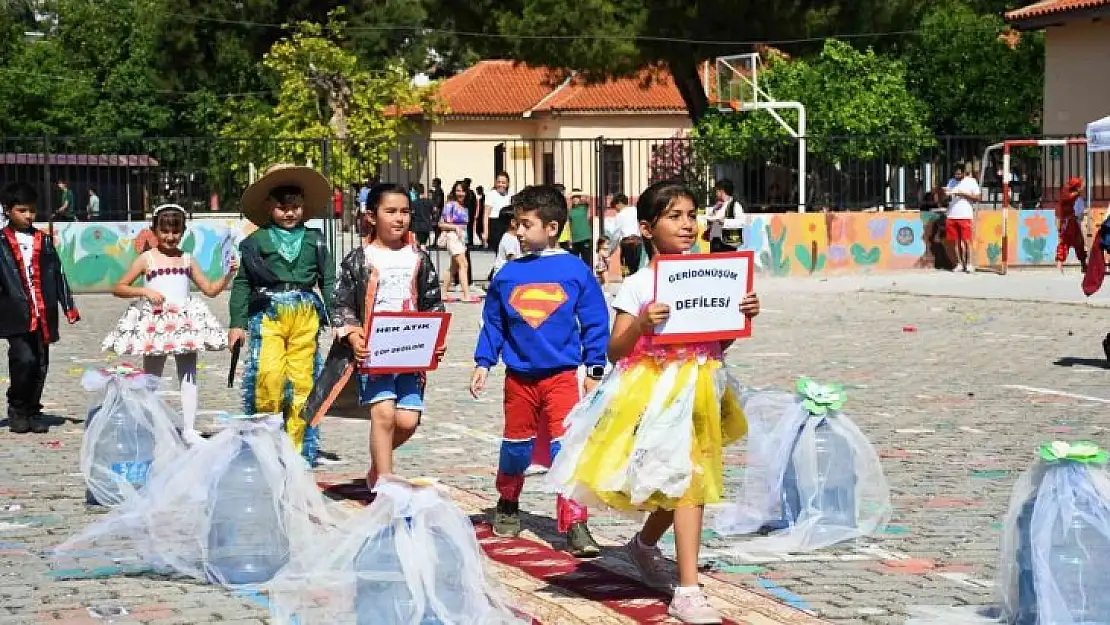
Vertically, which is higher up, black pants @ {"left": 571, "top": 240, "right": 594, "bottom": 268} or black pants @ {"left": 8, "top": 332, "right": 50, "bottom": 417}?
black pants @ {"left": 571, "top": 240, "right": 594, "bottom": 268}

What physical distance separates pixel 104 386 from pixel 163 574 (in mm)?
1741

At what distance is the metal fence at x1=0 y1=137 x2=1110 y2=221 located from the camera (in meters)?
26.2

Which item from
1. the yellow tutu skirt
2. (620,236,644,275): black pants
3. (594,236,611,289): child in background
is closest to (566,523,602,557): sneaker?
the yellow tutu skirt

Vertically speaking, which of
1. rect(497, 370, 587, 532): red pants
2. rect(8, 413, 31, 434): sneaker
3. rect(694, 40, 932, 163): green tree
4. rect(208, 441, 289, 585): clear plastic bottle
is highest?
rect(694, 40, 932, 163): green tree

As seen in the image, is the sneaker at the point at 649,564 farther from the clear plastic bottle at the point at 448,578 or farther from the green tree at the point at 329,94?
the green tree at the point at 329,94

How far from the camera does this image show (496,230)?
102 ft

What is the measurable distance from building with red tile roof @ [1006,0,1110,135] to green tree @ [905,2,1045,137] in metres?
9.04

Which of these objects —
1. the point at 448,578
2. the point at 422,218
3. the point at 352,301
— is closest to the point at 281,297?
the point at 352,301

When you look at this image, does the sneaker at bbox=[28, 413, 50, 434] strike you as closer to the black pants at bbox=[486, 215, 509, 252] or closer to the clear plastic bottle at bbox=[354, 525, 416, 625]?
the clear plastic bottle at bbox=[354, 525, 416, 625]

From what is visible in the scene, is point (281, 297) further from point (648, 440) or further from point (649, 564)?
point (648, 440)

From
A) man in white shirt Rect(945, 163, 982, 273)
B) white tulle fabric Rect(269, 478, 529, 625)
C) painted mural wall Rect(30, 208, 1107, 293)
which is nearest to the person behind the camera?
white tulle fabric Rect(269, 478, 529, 625)

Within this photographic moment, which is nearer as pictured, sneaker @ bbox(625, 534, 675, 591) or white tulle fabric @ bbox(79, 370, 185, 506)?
sneaker @ bbox(625, 534, 675, 591)

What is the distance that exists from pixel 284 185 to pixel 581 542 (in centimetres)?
321

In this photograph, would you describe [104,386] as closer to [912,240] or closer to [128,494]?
[128,494]
